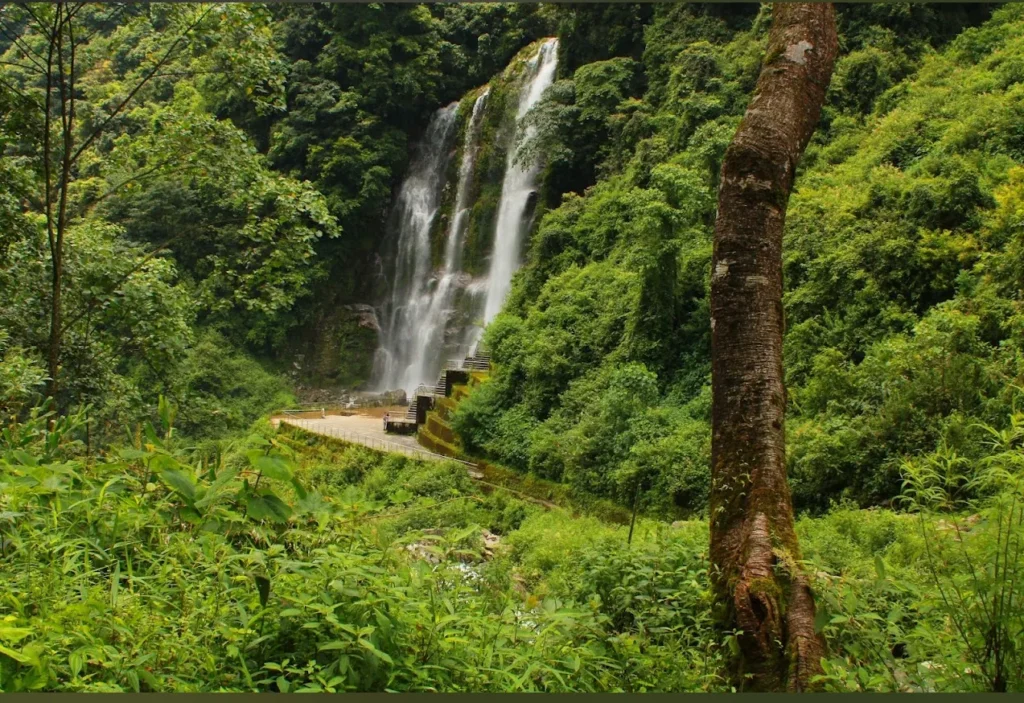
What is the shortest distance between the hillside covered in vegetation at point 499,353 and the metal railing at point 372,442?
1.48 feet

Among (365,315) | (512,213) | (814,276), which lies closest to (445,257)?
(512,213)

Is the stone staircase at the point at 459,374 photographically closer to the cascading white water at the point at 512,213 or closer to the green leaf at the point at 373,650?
the cascading white water at the point at 512,213

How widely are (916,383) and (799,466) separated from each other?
45.9 inches

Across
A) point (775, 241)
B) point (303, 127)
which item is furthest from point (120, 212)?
point (775, 241)

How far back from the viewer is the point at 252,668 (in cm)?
201

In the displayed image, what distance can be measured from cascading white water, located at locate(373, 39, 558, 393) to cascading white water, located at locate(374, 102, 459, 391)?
0.03 m

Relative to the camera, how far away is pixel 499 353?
45.0ft

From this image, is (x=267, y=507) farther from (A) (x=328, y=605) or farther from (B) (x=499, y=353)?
(B) (x=499, y=353)

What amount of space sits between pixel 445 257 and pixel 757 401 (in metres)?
18.6

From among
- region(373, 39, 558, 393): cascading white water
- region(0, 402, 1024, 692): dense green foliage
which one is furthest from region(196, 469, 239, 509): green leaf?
region(373, 39, 558, 393): cascading white water

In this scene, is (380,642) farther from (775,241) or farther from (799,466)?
(799,466)

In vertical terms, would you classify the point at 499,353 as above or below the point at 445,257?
below

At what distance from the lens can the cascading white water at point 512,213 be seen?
1844 centimetres

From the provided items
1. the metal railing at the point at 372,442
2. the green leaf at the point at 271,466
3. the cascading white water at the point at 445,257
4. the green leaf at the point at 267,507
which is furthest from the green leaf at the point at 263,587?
the cascading white water at the point at 445,257
